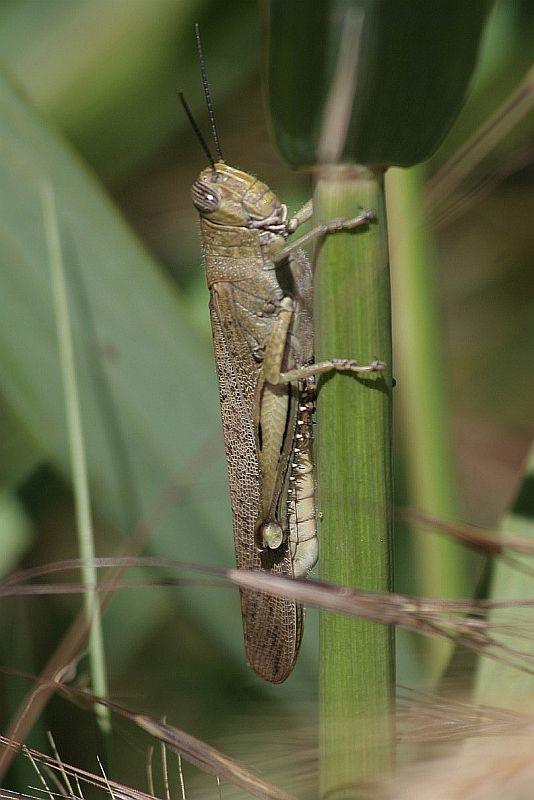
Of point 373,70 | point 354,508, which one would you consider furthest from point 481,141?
point 354,508

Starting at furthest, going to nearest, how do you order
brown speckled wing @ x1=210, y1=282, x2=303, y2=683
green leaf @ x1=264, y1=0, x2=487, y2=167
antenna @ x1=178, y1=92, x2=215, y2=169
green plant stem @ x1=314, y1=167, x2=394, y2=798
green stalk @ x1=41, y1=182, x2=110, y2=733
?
1. brown speckled wing @ x1=210, y1=282, x2=303, y2=683
2. antenna @ x1=178, y1=92, x2=215, y2=169
3. green stalk @ x1=41, y1=182, x2=110, y2=733
4. green plant stem @ x1=314, y1=167, x2=394, y2=798
5. green leaf @ x1=264, y1=0, x2=487, y2=167

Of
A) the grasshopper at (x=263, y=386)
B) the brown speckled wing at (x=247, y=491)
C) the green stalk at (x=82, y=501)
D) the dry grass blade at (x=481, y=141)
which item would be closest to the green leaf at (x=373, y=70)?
the dry grass blade at (x=481, y=141)

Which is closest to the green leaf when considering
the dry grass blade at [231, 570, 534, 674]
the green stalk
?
the dry grass blade at [231, 570, 534, 674]

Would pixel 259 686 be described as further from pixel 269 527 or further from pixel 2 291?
pixel 2 291

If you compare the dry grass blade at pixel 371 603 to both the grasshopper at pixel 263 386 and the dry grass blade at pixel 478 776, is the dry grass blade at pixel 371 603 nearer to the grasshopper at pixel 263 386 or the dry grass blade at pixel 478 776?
the dry grass blade at pixel 478 776

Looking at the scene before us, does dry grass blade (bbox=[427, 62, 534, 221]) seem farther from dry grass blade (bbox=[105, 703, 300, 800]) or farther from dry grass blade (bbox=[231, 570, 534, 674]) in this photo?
dry grass blade (bbox=[105, 703, 300, 800])

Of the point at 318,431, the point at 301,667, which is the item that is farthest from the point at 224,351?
the point at 318,431
